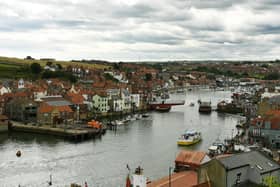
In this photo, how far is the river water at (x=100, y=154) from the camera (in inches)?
690

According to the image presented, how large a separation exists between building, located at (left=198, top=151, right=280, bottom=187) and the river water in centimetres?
474

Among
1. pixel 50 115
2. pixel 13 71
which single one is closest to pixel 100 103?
pixel 50 115

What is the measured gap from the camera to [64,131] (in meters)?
27.8

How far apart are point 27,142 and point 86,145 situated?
11.4 feet

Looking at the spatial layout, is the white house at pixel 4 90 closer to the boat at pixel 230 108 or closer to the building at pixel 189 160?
the boat at pixel 230 108

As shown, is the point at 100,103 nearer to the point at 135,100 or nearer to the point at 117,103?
the point at 117,103

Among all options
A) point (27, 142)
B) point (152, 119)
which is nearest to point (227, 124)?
point (152, 119)

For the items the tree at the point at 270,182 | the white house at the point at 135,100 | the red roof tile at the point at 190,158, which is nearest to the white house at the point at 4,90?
the white house at the point at 135,100

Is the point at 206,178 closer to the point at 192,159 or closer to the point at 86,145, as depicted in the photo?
the point at 192,159

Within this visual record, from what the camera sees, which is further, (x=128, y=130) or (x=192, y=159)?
(x=128, y=130)

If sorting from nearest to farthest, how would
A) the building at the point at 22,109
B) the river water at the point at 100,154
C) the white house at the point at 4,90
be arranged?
the river water at the point at 100,154 → the building at the point at 22,109 → the white house at the point at 4,90

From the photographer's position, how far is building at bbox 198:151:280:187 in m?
12.3

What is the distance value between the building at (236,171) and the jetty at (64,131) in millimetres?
14761

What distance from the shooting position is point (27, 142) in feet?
83.8
